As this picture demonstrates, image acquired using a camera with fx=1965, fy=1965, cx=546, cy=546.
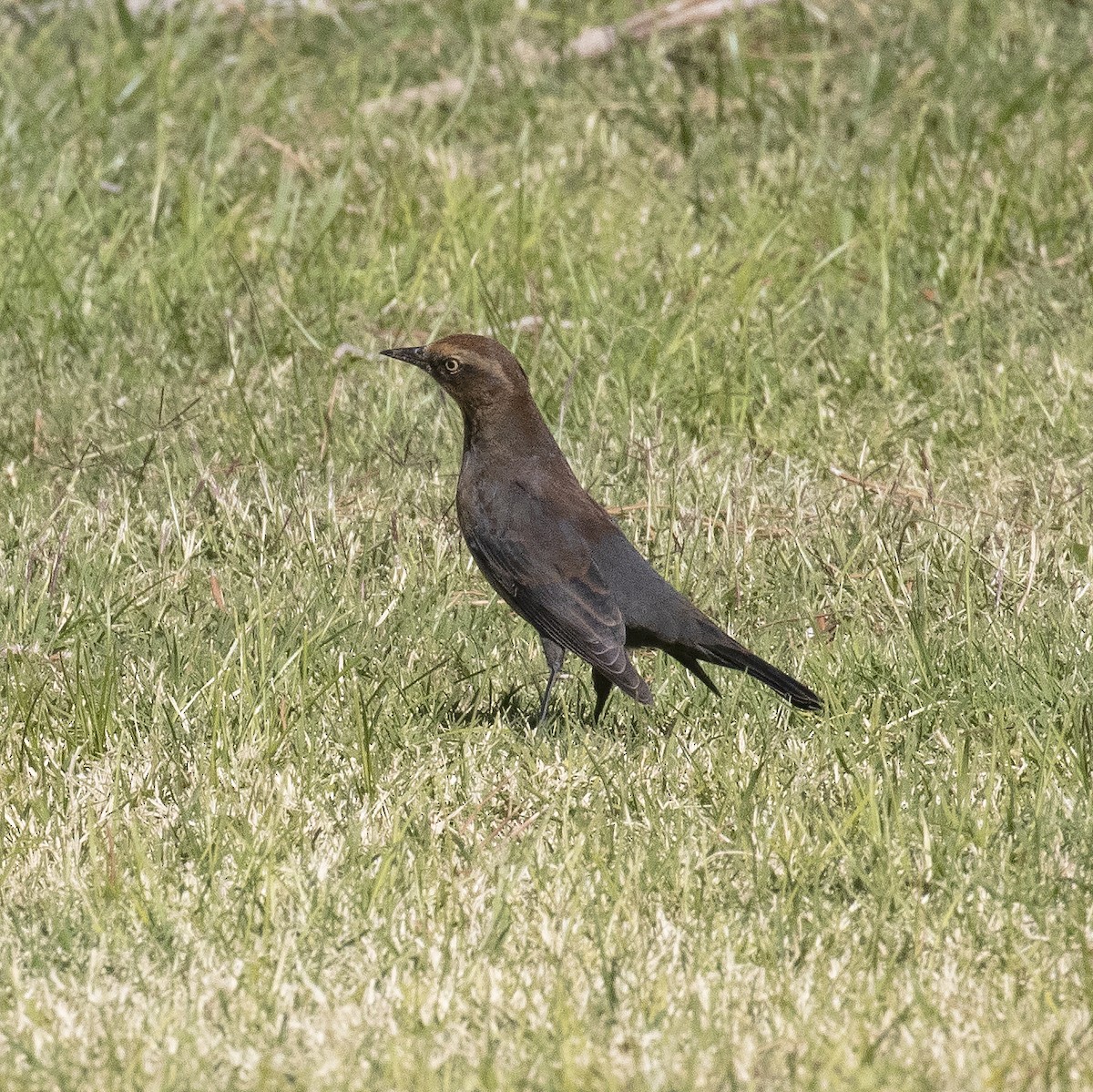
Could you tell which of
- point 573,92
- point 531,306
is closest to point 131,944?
point 531,306

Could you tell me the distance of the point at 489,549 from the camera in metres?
5.34

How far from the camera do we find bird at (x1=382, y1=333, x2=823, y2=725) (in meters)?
5.03

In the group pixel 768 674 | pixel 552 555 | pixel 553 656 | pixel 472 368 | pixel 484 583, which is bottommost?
pixel 484 583

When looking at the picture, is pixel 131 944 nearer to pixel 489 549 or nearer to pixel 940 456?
pixel 489 549

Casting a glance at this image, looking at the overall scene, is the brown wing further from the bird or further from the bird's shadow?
the bird's shadow

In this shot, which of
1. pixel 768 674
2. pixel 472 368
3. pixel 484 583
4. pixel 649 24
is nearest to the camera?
pixel 768 674

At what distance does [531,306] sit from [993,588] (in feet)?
9.24

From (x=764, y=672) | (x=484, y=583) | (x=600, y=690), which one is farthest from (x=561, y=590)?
(x=484, y=583)

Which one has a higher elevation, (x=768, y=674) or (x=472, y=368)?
(x=472, y=368)

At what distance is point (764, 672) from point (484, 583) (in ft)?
4.85

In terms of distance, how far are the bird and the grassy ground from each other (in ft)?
0.63

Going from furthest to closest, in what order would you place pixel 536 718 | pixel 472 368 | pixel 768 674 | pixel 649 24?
pixel 649 24
pixel 472 368
pixel 536 718
pixel 768 674

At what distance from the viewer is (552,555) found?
17.2ft

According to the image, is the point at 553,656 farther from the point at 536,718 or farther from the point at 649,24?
the point at 649,24
